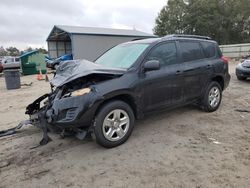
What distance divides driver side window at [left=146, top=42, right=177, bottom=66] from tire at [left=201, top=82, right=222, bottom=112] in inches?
52.8

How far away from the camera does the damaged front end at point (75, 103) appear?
3.58 metres

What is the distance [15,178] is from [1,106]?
17.1 feet

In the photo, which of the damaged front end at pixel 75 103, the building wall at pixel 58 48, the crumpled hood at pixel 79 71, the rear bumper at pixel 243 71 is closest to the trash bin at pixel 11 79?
the crumpled hood at pixel 79 71

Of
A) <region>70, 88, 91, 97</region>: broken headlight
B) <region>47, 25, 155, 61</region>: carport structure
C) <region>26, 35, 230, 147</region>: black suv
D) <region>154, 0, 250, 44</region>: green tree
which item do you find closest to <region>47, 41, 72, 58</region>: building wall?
<region>47, 25, 155, 61</region>: carport structure

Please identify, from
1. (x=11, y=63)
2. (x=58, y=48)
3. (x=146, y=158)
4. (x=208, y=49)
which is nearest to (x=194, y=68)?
(x=208, y=49)

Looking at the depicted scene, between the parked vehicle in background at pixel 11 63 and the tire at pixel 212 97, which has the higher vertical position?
the parked vehicle in background at pixel 11 63

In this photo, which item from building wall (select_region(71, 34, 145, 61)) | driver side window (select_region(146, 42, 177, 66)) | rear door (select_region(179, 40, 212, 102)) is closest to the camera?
driver side window (select_region(146, 42, 177, 66))

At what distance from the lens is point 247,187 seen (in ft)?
9.20

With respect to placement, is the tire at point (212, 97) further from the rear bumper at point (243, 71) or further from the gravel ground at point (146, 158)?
the rear bumper at point (243, 71)

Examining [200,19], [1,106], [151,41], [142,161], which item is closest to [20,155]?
[142,161]

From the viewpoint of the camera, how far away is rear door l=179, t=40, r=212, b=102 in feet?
16.5

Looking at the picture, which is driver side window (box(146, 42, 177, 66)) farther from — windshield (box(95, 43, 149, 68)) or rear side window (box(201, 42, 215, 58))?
rear side window (box(201, 42, 215, 58))

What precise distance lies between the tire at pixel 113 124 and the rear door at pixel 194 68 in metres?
1.64

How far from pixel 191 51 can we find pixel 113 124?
2587mm
